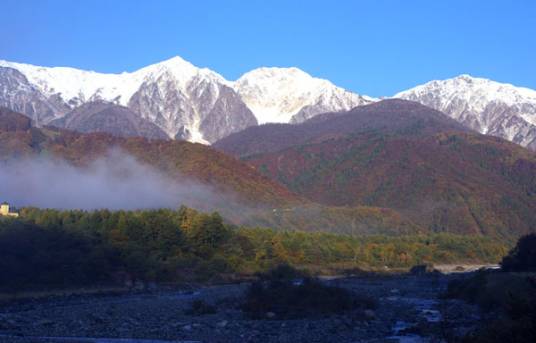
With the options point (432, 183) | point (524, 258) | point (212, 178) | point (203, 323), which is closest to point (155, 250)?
point (524, 258)

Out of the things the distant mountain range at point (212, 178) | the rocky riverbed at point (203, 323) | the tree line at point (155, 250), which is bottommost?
the rocky riverbed at point (203, 323)

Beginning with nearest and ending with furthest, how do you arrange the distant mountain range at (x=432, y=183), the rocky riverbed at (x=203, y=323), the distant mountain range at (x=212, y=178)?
the rocky riverbed at (x=203, y=323), the distant mountain range at (x=212, y=178), the distant mountain range at (x=432, y=183)

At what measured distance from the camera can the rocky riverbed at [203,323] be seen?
3219 cm

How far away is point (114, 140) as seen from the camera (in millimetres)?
146625

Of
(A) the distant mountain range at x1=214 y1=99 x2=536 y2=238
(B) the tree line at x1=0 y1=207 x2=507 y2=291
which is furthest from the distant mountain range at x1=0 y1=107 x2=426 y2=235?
(B) the tree line at x1=0 y1=207 x2=507 y2=291

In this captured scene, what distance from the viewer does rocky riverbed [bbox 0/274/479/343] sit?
32.2m

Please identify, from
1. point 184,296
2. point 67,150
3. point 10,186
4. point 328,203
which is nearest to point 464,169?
point 328,203

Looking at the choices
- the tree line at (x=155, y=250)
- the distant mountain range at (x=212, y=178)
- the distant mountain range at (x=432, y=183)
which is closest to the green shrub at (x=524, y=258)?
the tree line at (x=155, y=250)

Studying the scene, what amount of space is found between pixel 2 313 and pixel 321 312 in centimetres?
1660

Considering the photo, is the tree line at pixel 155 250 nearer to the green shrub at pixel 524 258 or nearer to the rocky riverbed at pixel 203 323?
the rocky riverbed at pixel 203 323

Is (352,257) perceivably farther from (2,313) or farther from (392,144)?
(392,144)

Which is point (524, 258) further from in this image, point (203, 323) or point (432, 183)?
point (432, 183)

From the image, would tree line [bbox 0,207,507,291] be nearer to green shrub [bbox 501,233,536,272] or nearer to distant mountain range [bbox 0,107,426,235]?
distant mountain range [bbox 0,107,426,235]

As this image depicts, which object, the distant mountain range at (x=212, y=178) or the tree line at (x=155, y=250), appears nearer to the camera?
the tree line at (x=155, y=250)
